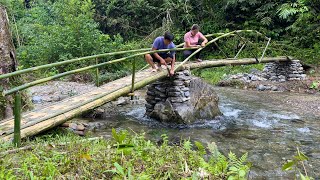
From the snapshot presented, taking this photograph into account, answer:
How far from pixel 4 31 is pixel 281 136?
19.9 ft

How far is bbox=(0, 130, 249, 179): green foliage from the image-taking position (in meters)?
3.08

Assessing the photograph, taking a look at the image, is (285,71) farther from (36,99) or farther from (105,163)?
(105,163)

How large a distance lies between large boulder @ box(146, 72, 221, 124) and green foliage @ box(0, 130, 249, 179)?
4.60 metres

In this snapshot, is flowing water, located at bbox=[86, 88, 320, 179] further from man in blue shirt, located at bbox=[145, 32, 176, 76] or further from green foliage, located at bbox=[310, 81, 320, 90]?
green foliage, located at bbox=[310, 81, 320, 90]

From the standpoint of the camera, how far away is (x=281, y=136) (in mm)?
7602

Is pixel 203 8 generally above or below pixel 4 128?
above

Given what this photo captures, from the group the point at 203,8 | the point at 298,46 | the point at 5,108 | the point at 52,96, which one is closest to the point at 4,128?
the point at 5,108

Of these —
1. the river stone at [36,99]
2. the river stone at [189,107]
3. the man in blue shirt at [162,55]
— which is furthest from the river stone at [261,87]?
the river stone at [36,99]

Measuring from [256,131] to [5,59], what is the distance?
5.71 metres

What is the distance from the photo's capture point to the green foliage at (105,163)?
3084 mm

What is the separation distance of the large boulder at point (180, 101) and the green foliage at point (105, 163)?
4.60 metres

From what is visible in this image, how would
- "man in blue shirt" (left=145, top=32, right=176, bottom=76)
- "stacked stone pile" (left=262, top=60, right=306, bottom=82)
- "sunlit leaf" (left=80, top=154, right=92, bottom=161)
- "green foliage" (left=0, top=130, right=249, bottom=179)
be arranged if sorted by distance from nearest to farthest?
"green foliage" (left=0, top=130, right=249, bottom=179) < "sunlit leaf" (left=80, top=154, right=92, bottom=161) < "man in blue shirt" (left=145, top=32, right=176, bottom=76) < "stacked stone pile" (left=262, top=60, right=306, bottom=82)

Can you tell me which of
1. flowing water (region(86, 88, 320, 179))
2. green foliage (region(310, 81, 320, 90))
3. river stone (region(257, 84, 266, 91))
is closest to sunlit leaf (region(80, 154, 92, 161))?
flowing water (region(86, 88, 320, 179))

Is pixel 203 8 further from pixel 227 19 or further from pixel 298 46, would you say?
pixel 298 46
